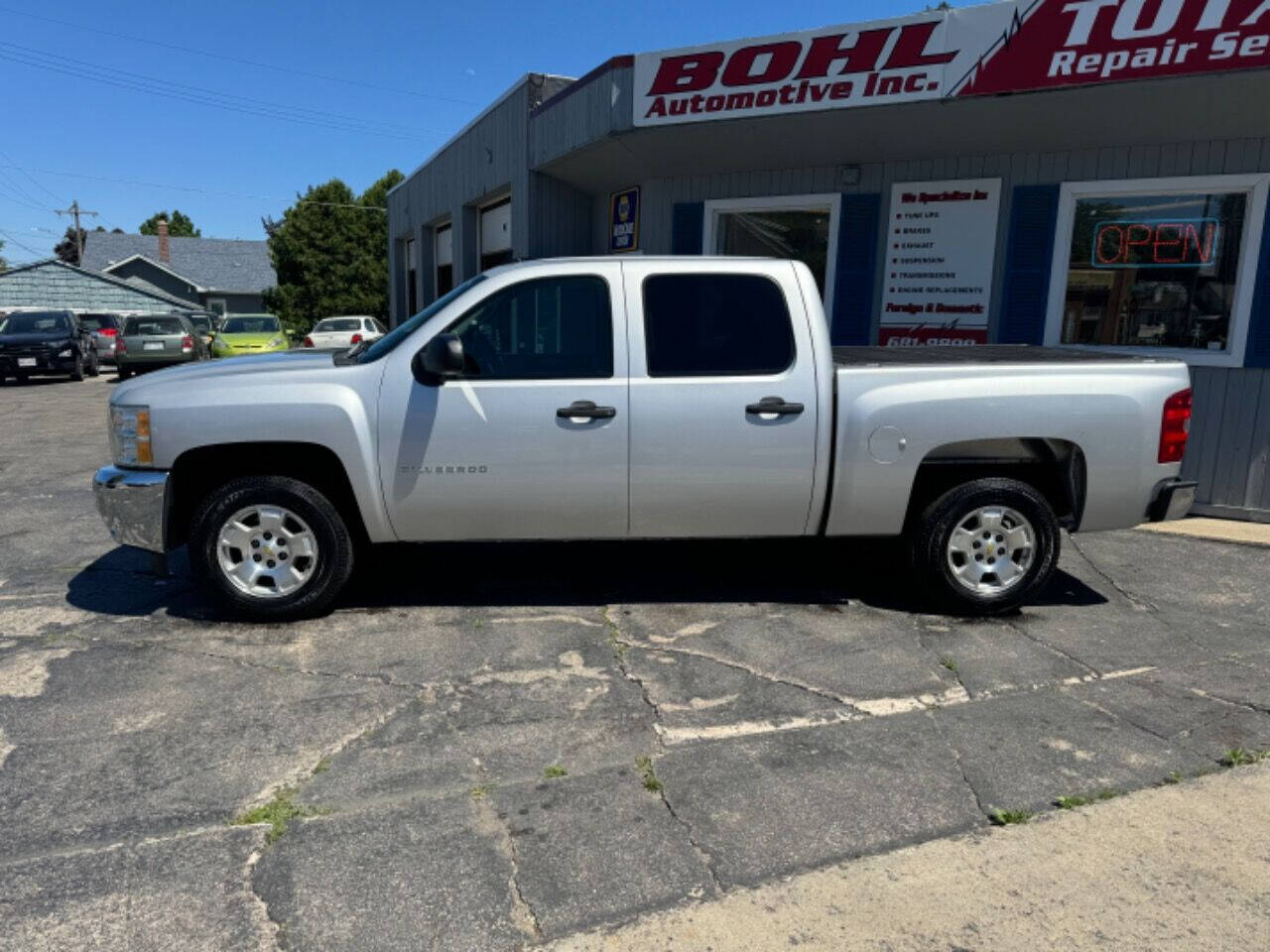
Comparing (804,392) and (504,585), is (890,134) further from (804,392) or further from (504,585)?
(504,585)

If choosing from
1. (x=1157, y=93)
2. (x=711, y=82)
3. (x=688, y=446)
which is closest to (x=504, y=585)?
(x=688, y=446)

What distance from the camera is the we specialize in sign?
6.22m

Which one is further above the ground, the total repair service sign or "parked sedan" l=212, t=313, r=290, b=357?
the total repair service sign

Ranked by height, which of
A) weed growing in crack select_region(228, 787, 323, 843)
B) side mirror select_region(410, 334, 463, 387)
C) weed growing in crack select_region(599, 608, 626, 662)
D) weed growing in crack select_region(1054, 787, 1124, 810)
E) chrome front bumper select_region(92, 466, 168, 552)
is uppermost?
side mirror select_region(410, 334, 463, 387)

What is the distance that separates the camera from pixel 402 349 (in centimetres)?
458

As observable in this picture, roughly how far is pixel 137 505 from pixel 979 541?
4.53m

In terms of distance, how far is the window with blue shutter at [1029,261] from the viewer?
8.32 meters

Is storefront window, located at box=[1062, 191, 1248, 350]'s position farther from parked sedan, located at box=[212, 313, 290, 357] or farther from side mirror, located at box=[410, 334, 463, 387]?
parked sedan, located at box=[212, 313, 290, 357]

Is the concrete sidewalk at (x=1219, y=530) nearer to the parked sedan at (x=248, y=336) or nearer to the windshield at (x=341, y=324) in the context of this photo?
the parked sedan at (x=248, y=336)

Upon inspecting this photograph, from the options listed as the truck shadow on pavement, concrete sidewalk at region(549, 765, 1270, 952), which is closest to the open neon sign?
the truck shadow on pavement

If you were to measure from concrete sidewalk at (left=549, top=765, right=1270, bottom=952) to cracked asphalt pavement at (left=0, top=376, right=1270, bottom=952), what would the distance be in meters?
0.12

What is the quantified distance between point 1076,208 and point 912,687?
6.10 meters

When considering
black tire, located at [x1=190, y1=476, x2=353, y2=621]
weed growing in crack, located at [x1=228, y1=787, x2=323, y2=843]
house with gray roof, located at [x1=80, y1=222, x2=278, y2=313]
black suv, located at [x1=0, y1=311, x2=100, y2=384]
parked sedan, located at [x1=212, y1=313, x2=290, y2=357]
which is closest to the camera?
weed growing in crack, located at [x1=228, y1=787, x2=323, y2=843]

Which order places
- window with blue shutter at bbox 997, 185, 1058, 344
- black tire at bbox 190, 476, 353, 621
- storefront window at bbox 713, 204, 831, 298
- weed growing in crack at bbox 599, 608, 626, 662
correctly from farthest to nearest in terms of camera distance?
storefront window at bbox 713, 204, 831, 298 < window with blue shutter at bbox 997, 185, 1058, 344 < black tire at bbox 190, 476, 353, 621 < weed growing in crack at bbox 599, 608, 626, 662
